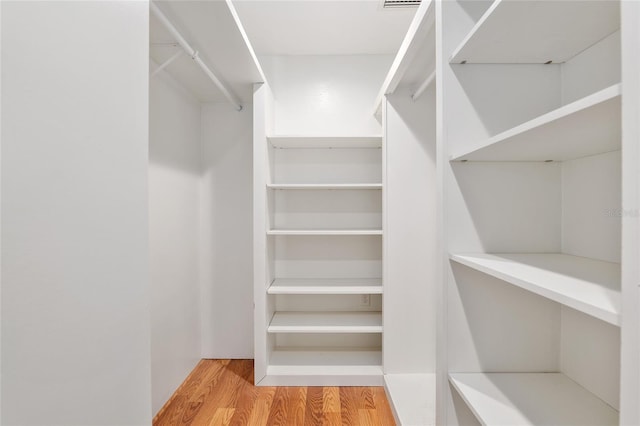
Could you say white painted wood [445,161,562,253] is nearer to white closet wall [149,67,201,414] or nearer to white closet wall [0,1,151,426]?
white closet wall [0,1,151,426]

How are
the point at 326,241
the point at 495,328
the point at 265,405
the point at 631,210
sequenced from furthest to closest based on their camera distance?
1. the point at 326,241
2. the point at 265,405
3. the point at 495,328
4. the point at 631,210

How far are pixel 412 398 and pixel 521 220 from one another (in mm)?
1448

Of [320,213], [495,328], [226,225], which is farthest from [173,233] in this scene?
[495,328]

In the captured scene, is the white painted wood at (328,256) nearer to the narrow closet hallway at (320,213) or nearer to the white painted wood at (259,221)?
the narrow closet hallway at (320,213)

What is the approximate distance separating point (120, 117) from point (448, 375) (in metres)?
1.24

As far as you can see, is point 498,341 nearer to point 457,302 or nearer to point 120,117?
point 457,302

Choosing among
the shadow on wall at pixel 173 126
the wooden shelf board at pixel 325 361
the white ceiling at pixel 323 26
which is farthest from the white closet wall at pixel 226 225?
the white ceiling at pixel 323 26

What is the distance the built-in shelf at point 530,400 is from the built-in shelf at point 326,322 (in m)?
1.28

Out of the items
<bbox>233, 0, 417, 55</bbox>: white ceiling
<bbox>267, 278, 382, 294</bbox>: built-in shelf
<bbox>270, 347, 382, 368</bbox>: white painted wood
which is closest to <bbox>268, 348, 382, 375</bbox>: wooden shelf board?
<bbox>270, 347, 382, 368</bbox>: white painted wood

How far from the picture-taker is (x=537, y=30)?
3.01 ft

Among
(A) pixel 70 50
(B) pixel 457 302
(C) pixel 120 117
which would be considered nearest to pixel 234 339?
(B) pixel 457 302

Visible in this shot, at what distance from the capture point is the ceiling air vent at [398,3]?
203 cm

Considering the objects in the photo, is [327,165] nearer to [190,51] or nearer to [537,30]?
[190,51]

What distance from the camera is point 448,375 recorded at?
1114 millimetres
